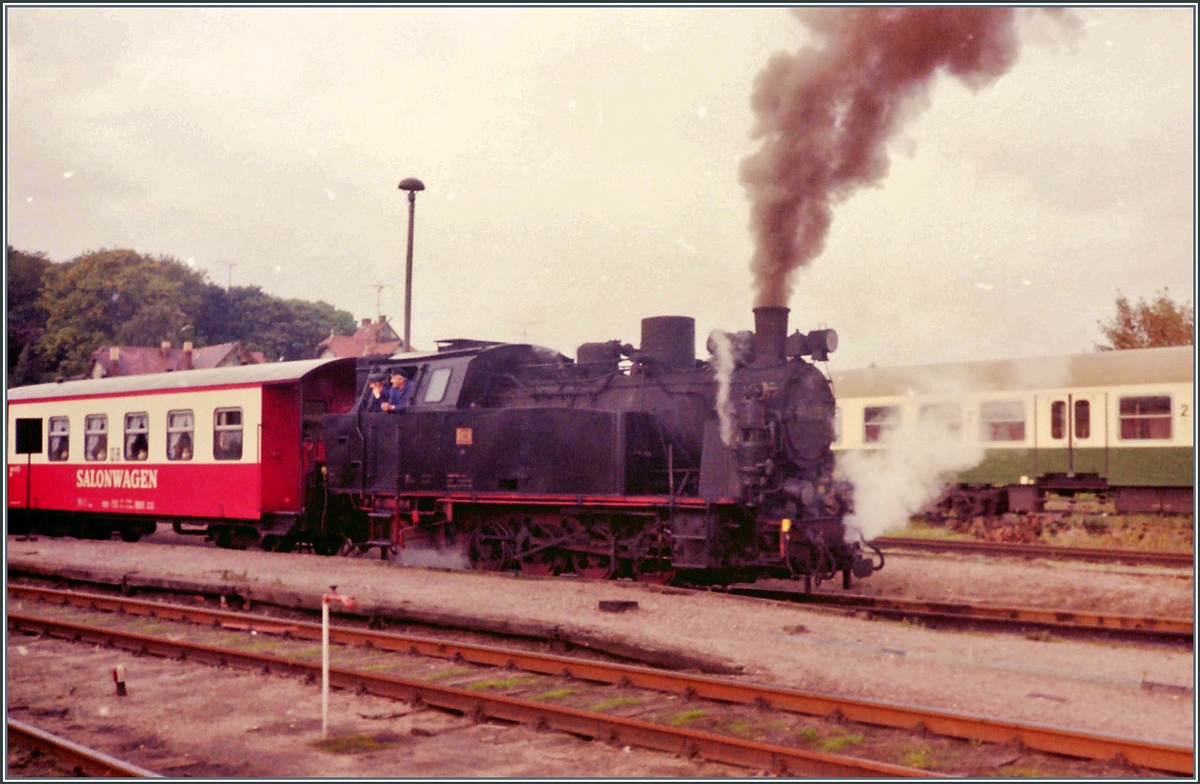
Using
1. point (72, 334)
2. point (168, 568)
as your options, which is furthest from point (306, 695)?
point (72, 334)

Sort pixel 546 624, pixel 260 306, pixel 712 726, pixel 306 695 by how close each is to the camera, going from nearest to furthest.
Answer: pixel 712 726
pixel 306 695
pixel 546 624
pixel 260 306

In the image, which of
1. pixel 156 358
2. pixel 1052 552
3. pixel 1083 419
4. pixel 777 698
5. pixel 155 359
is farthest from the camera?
pixel 156 358

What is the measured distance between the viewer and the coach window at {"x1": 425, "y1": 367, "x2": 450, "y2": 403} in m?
14.9

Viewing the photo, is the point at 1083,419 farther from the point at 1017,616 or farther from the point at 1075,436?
the point at 1017,616

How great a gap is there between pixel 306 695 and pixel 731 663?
11.2ft

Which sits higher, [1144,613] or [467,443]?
[467,443]

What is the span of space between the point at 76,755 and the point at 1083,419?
1735 centimetres

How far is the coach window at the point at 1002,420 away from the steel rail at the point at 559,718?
1491 centimetres

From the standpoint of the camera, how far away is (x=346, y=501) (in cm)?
1694

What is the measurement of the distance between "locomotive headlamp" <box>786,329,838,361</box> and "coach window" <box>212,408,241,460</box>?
31.7 ft

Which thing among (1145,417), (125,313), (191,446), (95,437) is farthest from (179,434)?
(125,313)

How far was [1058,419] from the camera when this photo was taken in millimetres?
19094

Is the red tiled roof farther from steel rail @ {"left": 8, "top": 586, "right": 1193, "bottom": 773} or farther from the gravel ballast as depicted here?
steel rail @ {"left": 8, "top": 586, "right": 1193, "bottom": 773}

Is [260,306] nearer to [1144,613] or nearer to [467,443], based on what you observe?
[467,443]
